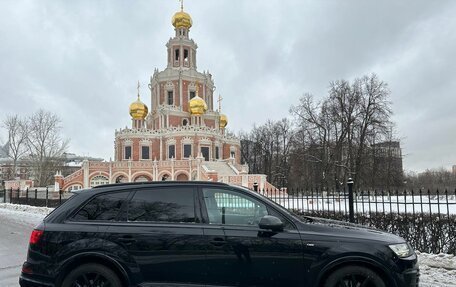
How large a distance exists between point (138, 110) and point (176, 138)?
32.9ft

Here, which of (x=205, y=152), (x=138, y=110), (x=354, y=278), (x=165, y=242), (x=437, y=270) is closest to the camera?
(x=354, y=278)

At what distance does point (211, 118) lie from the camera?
5706 cm

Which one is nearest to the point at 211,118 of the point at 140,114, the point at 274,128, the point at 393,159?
the point at 140,114

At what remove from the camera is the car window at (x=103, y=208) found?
483 centimetres

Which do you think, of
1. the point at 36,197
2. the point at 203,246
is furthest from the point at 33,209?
the point at 203,246

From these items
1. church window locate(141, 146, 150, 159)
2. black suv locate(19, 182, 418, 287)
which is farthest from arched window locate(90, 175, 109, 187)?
black suv locate(19, 182, 418, 287)

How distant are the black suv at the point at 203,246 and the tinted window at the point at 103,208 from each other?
0.01 metres

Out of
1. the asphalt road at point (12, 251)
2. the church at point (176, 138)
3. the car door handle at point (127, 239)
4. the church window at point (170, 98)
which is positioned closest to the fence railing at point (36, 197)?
the asphalt road at point (12, 251)

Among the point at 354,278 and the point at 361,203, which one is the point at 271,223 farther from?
the point at 361,203

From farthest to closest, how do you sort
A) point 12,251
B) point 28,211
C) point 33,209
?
point 33,209 < point 28,211 < point 12,251

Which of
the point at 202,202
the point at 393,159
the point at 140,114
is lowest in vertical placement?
the point at 202,202

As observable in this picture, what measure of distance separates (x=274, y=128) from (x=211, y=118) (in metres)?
15.0

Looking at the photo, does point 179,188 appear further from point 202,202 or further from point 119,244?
point 119,244

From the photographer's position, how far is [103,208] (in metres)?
4.89
